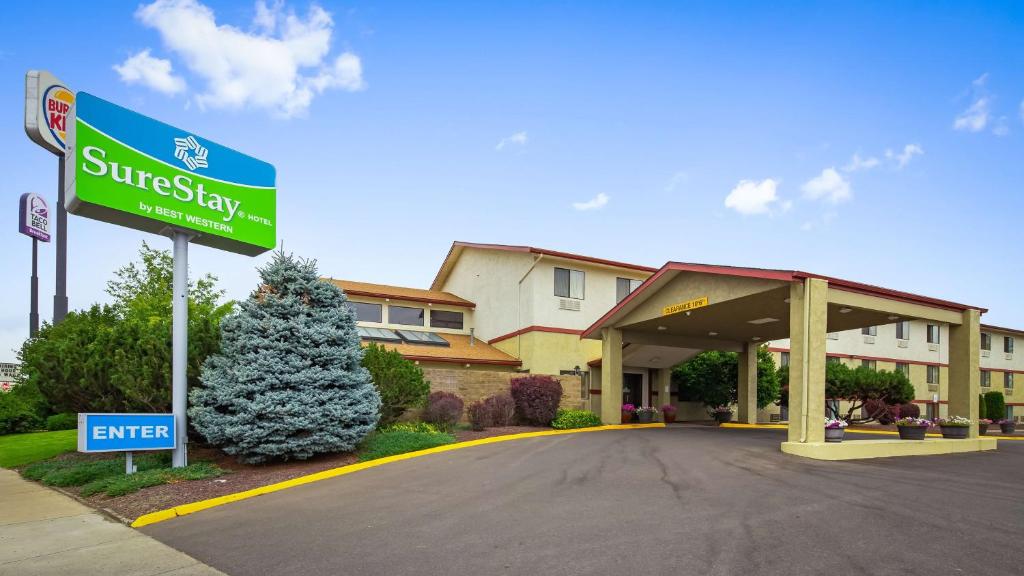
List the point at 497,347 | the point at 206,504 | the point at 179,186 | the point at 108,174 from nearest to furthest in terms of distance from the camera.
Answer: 1. the point at 206,504
2. the point at 108,174
3. the point at 179,186
4. the point at 497,347

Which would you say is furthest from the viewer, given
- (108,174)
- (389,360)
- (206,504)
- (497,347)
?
(497,347)

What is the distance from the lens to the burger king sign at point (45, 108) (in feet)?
81.2

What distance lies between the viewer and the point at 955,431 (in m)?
17.4

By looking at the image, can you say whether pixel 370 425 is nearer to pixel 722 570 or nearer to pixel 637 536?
pixel 637 536

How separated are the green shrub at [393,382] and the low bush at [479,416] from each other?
2.43m

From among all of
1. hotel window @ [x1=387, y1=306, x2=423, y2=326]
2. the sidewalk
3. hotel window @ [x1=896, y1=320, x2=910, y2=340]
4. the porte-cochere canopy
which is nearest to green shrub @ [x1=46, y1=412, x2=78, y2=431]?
hotel window @ [x1=387, y1=306, x2=423, y2=326]

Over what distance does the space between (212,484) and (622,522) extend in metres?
6.95

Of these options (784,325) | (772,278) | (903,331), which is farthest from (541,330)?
(903,331)

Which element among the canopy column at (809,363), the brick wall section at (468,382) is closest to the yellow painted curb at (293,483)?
the brick wall section at (468,382)

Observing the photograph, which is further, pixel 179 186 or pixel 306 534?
pixel 179 186

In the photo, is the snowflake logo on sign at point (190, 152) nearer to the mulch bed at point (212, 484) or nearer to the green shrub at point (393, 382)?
the green shrub at point (393, 382)

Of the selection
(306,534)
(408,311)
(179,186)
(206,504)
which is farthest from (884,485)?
(408,311)

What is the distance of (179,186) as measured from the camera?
1209 centimetres

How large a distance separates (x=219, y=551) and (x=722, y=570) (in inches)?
203
